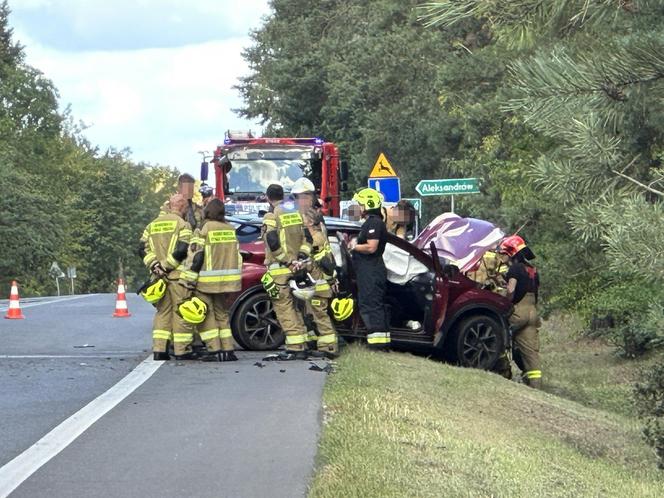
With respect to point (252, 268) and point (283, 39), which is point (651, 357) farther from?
point (283, 39)

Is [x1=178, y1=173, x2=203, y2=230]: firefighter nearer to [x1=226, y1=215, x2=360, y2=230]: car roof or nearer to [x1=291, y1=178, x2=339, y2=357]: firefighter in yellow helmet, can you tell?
[x1=226, y1=215, x2=360, y2=230]: car roof

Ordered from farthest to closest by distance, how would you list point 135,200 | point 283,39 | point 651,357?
1. point 135,200
2. point 283,39
3. point 651,357

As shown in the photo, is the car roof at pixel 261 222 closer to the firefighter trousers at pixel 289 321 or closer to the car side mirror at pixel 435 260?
the car side mirror at pixel 435 260

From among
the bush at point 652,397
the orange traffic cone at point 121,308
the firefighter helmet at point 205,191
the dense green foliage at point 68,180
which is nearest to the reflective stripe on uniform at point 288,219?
the bush at point 652,397

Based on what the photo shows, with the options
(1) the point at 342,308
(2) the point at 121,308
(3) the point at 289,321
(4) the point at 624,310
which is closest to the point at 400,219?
(1) the point at 342,308

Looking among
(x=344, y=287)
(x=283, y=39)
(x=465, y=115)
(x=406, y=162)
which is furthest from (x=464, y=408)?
(x=283, y=39)

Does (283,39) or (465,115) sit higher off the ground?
(283,39)

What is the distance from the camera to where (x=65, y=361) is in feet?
46.2

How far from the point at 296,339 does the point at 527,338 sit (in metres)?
3.54

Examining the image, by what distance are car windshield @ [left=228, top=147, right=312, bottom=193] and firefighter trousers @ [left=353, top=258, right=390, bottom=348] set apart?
11840mm

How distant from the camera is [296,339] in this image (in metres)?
14.0

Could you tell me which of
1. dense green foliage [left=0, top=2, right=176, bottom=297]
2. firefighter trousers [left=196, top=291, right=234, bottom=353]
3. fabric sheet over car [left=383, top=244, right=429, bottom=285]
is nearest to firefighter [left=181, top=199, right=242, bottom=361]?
firefighter trousers [left=196, top=291, right=234, bottom=353]

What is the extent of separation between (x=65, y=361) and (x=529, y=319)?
18.1 feet

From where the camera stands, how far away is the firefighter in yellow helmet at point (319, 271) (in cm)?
1394
